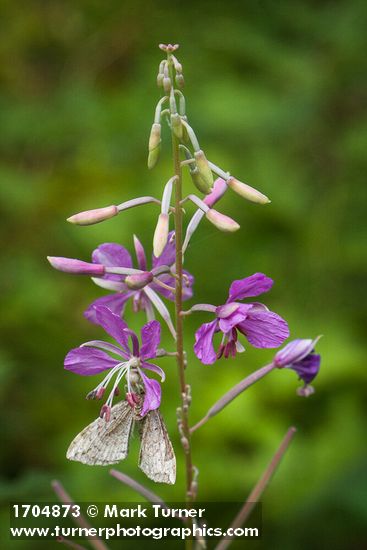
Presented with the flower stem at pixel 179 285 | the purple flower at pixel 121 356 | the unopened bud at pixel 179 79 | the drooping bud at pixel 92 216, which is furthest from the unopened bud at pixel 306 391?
the unopened bud at pixel 179 79

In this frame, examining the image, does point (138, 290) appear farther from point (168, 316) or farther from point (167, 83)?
point (167, 83)

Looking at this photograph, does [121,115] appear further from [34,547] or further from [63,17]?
[34,547]

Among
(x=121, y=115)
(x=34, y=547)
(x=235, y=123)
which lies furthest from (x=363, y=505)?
(x=121, y=115)

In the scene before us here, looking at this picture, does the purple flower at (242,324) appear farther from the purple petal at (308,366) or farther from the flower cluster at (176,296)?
the purple petal at (308,366)

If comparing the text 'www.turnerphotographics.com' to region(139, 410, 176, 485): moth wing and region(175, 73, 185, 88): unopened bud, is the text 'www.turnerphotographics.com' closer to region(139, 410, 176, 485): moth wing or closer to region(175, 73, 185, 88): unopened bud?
region(139, 410, 176, 485): moth wing

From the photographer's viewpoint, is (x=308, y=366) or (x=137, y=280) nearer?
(x=137, y=280)

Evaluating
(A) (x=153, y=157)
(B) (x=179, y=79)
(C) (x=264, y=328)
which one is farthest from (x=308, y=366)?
(B) (x=179, y=79)
